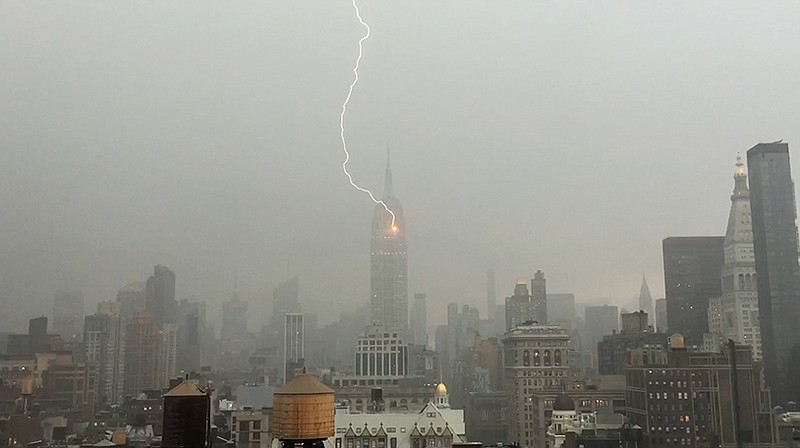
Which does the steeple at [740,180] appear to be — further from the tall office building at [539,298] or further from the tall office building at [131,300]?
the tall office building at [131,300]

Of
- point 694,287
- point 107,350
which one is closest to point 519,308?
point 694,287

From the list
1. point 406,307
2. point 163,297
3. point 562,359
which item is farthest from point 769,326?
point 163,297

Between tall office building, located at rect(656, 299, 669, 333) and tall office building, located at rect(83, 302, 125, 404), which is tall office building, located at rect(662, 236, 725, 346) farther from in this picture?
tall office building, located at rect(83, 302, 125, 404)

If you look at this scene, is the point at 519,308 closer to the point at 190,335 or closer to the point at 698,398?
the point at 698,398

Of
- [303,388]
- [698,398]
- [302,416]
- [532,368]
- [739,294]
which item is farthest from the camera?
[532,368]

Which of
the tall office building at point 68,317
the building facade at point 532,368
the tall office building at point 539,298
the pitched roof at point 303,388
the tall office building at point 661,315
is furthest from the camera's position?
the building facade at point 532,368

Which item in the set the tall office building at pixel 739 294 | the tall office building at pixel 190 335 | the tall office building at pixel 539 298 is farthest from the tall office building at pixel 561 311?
the tall office building at pixel 190 335
